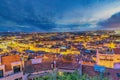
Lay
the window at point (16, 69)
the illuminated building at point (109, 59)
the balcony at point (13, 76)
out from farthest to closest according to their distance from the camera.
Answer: the illuminated building at point (109, 59) → the window at point (16, 69) → the balcony at point (13, 76)

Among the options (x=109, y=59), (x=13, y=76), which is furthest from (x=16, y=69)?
(x=109, y=59)

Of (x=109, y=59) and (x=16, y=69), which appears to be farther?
(x=109, y=59)

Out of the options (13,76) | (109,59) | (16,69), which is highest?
(109,59)

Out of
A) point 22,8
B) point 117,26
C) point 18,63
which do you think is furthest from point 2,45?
point 117,26

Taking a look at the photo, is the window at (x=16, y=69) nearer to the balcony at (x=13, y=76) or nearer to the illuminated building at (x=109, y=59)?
the balcony at (x=13, y=76)

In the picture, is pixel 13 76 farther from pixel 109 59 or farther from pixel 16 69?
pixel 109 59

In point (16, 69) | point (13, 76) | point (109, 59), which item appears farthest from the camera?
point (109, 59)

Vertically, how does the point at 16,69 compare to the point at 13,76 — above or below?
above

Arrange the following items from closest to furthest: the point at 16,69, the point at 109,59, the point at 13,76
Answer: the point at 13,76
the point at 16,69
the point at 109,59

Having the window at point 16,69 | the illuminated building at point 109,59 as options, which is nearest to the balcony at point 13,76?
the window at point 16,69

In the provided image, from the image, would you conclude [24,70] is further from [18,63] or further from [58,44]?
[58,44]

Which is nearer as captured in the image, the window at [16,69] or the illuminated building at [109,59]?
the window at [16,69]

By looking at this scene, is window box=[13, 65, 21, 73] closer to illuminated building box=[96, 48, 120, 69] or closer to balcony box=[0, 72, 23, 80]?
balcony box=[0, 72, 23, 80]

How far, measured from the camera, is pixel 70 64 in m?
5.64
